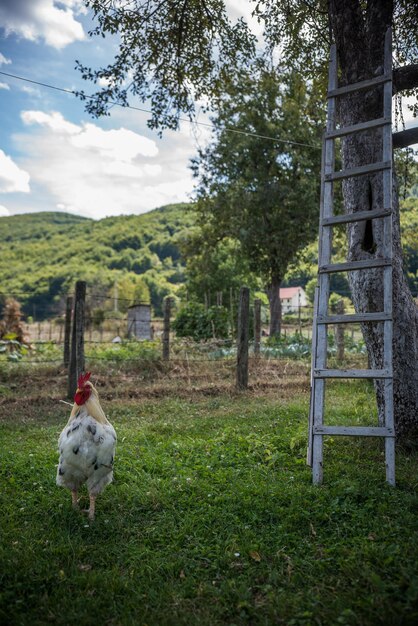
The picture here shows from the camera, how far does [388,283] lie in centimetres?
455

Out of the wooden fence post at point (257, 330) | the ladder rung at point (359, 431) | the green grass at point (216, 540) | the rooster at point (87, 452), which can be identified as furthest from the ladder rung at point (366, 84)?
the wooden fence post at point (257, 330)

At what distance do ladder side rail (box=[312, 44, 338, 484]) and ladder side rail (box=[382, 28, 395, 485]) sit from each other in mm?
610

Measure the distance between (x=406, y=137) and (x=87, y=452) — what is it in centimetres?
520

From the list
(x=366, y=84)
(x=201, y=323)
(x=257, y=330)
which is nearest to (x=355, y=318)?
(x=366, y=84)

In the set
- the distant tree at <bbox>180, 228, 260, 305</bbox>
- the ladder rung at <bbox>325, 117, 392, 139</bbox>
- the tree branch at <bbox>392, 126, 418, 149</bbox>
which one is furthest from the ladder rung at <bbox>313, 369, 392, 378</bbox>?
the distant tree at <bbox>180, 228, 260, 305</bbox>

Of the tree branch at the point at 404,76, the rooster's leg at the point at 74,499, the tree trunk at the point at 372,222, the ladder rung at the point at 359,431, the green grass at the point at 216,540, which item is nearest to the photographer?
the green grass at the point at 216,540

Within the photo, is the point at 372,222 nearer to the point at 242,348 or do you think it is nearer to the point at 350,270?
the point at 350,270

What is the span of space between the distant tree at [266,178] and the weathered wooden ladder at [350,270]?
16056mm

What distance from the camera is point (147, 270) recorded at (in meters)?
72.7

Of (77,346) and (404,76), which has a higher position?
(404,76)

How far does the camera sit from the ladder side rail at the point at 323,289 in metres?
4.55

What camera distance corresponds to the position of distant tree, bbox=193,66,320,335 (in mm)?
21141

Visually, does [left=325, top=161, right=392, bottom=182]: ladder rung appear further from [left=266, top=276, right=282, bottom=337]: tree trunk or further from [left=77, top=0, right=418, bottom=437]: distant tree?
[left=266, top=276, right=282, bottom=337]: tree trunk

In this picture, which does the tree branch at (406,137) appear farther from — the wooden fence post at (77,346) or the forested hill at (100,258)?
the forested hill at (100,258)
